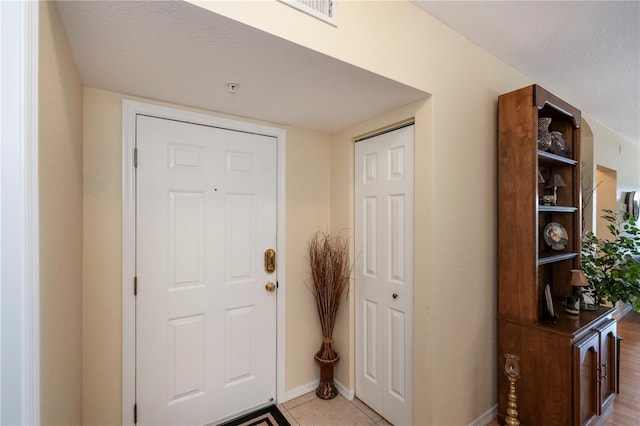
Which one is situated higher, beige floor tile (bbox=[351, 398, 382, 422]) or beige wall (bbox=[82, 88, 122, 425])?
beige wall (bbox=[82, 88, 122, 425])

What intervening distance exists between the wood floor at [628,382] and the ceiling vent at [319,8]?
9.82ft

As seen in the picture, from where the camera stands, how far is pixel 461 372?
1772 mm

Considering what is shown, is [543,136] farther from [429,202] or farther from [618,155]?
[618,155]

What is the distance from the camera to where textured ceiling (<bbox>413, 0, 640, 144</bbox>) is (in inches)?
59.8

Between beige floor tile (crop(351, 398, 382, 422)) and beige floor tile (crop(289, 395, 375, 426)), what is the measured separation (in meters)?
0.03

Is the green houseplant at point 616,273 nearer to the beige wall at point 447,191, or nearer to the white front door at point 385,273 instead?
the beige wall at point 447,191

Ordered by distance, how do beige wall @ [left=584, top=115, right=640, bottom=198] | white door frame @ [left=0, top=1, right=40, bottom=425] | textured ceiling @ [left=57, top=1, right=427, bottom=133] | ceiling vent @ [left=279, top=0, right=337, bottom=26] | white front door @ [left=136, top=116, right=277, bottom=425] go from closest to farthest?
white door frame @ [left=0, top=1, right=40, bottom=425], textured ceiling @ [left=57, top=1, right=427, bottom=133], ceiling vent @ [left=279, top=0, right=337, bottom=26], white front door @ [left=136, top=116, right=277, bottom=425], beige wall @ [left=584, top=115, right=640, bottom=198]

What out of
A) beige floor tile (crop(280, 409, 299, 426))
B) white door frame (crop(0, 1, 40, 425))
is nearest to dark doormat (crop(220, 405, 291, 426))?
beige floor tile (crop(280, 409, 299, 426))

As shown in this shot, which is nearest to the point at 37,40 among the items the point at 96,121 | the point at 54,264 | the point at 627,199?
the point at 54,264

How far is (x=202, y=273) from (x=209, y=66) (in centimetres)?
122

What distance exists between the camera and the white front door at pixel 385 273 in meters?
1.82

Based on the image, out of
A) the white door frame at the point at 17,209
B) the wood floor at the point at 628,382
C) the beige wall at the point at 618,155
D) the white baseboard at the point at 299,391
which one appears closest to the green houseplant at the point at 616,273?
the wood floor at the point at 628,382

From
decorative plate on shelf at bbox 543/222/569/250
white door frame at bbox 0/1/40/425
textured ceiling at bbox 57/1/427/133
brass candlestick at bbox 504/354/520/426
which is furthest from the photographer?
decorative plate on shelf at bbox 543/222/569/250

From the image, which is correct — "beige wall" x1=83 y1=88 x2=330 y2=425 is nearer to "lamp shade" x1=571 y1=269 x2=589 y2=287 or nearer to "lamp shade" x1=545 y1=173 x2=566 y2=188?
"lamp shade" x1=571 y1=269 x2=589 y2=287
